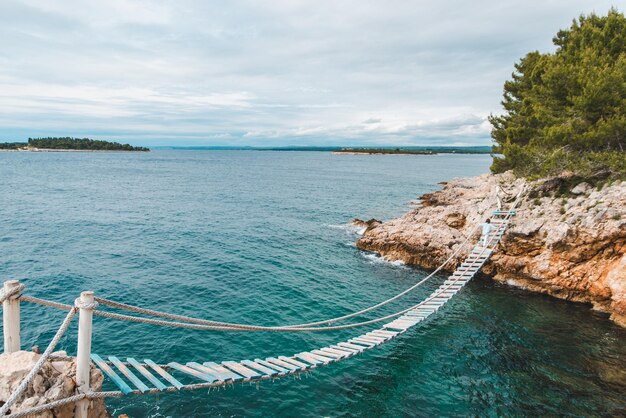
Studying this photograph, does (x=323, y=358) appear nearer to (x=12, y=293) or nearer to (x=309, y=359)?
(x=309, y=359)

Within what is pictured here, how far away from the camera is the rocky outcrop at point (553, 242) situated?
1866cm

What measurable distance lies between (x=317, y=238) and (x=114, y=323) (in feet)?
61.1

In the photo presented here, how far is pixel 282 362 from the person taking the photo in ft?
33.0

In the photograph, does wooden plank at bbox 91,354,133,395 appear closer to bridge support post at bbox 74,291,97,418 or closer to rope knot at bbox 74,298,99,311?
bridge support post at bbox 74,291,97,418

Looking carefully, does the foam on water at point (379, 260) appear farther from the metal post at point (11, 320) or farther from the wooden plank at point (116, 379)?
the metal post at point (11, 320)

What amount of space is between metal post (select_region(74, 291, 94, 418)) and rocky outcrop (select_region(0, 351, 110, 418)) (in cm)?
15

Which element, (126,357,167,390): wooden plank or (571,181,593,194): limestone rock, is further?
(571,181,593,194): limestone rock

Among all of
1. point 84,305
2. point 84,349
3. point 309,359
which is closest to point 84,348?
point 84,349

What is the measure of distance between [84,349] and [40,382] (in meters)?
0.77

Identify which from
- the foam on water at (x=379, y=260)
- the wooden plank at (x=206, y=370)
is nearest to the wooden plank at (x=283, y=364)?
the wooden plank at (x=206, y=370)

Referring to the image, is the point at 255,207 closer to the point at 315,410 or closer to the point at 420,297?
the point at 420,297

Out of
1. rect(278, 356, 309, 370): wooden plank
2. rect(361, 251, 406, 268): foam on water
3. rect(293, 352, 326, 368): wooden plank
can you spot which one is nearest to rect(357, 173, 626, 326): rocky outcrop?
rect(361, 251, 406, 268): foam on water

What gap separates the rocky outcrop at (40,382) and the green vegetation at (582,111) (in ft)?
83.2

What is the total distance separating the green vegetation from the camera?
20.9 meters
